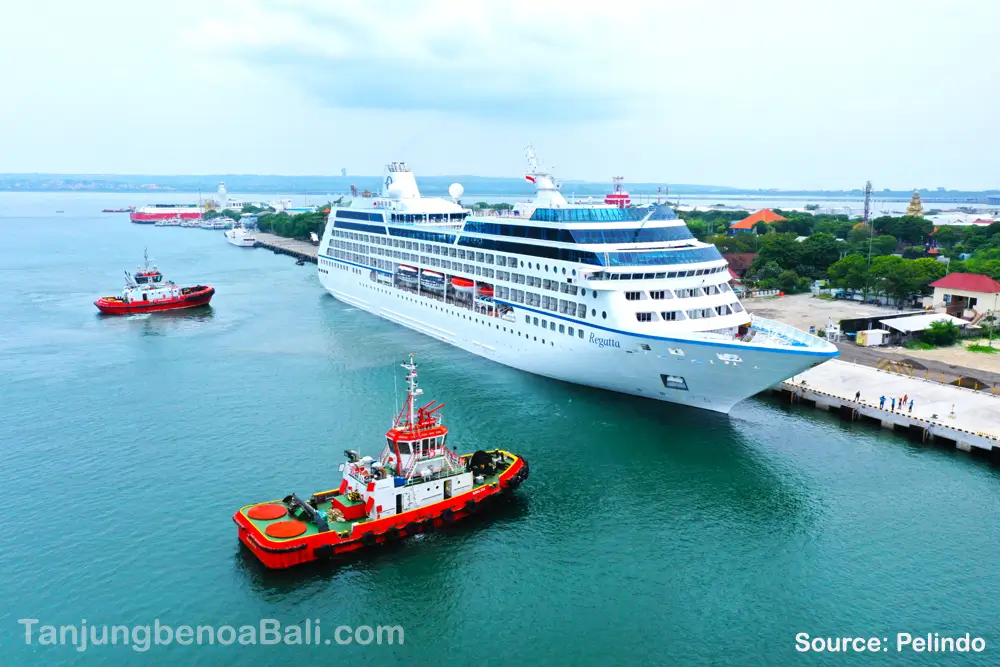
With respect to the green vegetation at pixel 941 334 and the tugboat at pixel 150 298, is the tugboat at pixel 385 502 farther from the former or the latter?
the tugboat at pixel 150 298

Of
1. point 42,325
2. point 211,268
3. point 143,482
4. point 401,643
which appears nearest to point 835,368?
point 401,643

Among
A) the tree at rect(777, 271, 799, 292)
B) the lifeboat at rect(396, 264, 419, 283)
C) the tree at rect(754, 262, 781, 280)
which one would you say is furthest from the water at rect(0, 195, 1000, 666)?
the tree at rect(754, 262, 781, 280)

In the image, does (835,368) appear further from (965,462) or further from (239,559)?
(239,559)

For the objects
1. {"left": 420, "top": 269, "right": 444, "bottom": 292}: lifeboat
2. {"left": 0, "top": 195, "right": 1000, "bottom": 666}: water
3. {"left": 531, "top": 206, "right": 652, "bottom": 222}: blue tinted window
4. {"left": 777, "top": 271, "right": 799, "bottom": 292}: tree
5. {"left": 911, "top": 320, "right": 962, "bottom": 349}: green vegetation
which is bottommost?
{"left": 0, "top": 195, "right": 1000, "bottom": 666}: water

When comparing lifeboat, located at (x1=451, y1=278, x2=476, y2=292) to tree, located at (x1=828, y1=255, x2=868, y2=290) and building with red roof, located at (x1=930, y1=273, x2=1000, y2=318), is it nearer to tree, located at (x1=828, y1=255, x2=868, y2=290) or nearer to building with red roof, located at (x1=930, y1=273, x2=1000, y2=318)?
tree, located at (x1=828, y1=255, x2=868, y2=290)

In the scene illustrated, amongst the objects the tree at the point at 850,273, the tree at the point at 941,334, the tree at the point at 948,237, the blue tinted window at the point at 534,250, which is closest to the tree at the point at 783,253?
the tree at the point at 850,273

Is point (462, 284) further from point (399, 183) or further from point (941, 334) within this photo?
point (941, 334)

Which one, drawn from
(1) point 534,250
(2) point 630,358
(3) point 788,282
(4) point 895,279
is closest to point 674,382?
(2) point 630,358
